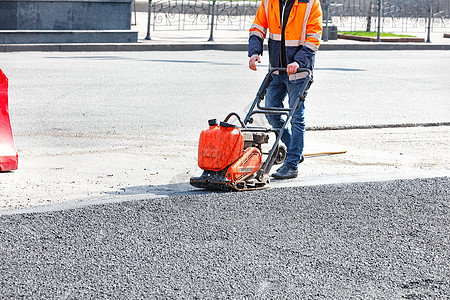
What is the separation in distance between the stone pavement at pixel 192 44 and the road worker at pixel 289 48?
37.6ft

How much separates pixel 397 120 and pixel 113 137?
3694mm

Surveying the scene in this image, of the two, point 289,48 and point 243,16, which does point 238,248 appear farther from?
point 243,16

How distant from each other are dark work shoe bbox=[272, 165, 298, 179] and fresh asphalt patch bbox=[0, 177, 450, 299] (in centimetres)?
58

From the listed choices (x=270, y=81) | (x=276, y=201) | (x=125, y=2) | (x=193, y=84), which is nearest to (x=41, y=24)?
(x=125, y=2)

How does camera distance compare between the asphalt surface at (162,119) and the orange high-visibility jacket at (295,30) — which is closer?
the orange high-visibility jacket at (295,30)

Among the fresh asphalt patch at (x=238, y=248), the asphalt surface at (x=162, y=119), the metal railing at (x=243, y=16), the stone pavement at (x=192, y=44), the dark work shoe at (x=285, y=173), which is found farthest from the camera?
the metal railing at (x=243, y=16)

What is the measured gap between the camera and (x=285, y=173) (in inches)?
255

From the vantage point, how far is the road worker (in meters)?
6.23

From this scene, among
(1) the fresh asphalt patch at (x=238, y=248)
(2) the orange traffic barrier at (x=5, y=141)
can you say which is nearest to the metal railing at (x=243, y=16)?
(2) the orange traffic barrier at (x=5, y=141)

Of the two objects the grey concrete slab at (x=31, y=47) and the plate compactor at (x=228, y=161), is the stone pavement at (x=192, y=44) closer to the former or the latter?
the grey concrete slab at (x=31, y=47)

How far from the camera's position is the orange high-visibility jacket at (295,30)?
6.21 metres

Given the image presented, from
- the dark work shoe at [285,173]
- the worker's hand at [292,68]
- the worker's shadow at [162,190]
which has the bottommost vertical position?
the worker's shadow at [162,190]

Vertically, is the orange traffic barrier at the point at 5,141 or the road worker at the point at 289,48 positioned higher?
the road worker at the point at 289,48

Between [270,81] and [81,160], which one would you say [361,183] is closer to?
[270,81]
